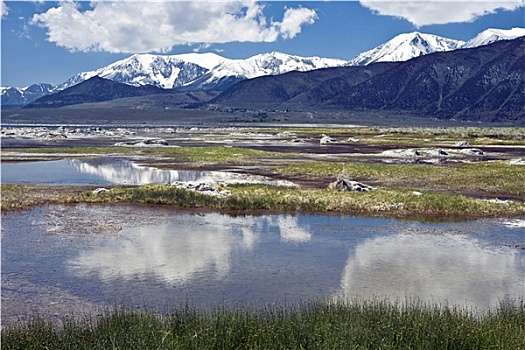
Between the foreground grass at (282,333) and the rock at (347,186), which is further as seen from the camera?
the rock at (347,186)

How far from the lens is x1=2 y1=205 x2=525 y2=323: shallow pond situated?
1791 centimetres

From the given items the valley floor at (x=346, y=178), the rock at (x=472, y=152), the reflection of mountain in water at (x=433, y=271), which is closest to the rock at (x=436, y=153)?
the valley floor at (x=346, y=178)

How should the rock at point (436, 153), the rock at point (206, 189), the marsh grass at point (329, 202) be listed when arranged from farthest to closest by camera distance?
the rock at point (436, 153), the rock at point (206, 189), the marsh grass at point (329, 202)

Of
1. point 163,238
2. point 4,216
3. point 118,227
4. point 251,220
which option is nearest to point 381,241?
point 251,220

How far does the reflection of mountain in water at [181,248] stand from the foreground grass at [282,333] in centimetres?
632

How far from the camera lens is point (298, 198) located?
121ft

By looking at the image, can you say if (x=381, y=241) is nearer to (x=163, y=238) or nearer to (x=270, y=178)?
(x=163, y=238)

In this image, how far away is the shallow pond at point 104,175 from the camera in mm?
47656

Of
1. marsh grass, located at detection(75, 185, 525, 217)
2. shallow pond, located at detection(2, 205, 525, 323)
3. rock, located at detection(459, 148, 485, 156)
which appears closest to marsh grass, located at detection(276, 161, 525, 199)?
marsh grass, located at detection(75, 185, 525, 217)

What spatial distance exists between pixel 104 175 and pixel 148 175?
171 inches

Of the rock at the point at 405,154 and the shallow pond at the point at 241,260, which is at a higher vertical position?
the rock at the point at 405,154

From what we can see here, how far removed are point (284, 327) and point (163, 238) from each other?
14.5 meters

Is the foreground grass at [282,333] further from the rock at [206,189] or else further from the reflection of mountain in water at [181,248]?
the rock at [206,189]

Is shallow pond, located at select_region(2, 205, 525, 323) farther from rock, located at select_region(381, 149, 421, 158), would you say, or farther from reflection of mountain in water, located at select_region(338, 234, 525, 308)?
rock, located at select_region(381, 149, 421, 158)
